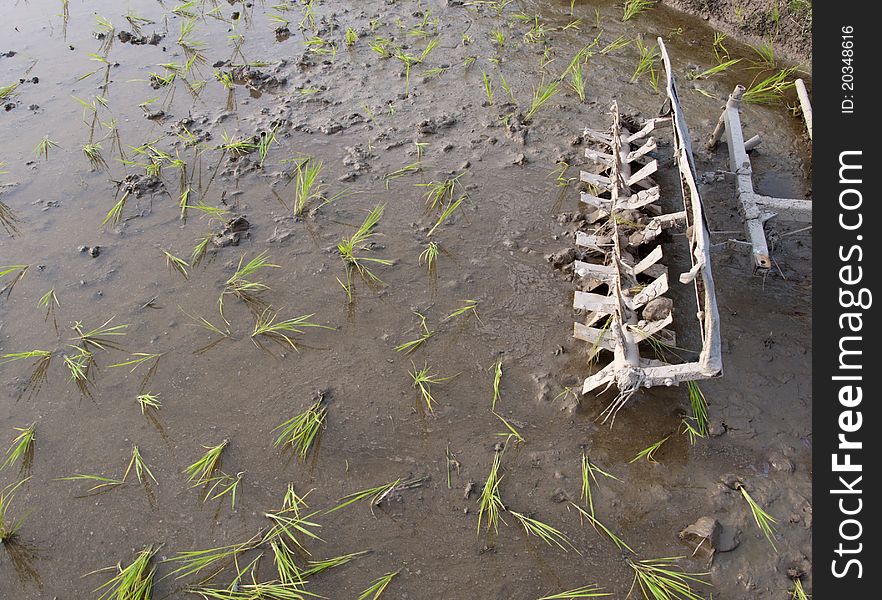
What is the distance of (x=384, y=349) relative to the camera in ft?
12.3

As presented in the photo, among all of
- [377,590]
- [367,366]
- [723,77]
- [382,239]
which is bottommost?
[377,590]

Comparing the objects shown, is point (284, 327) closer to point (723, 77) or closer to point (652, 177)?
point (652, 177)

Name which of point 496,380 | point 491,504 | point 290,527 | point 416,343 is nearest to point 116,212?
point 416,343

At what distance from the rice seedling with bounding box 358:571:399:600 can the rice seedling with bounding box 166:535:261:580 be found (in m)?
0.64

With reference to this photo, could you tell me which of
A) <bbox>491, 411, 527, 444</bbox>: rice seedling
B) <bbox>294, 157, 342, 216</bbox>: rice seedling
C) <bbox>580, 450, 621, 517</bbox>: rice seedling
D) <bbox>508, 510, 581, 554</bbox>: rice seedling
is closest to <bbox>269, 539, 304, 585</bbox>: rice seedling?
<bbox>508, 510, 581, 554</bbox>: rice seedling

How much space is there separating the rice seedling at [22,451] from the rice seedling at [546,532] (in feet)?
9.37

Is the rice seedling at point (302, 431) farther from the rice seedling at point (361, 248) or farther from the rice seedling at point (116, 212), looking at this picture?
the rice seedling at point (116, 212)

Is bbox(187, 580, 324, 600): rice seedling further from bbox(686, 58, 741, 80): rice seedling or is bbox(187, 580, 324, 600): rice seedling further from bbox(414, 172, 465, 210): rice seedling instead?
bbox(686, 58, 741, 80): rice seedling

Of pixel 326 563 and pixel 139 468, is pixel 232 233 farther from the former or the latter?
pixel 326 563

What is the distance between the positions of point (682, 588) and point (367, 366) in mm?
2133

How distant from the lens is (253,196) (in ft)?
16.0

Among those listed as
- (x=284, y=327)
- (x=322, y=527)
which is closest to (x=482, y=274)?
(x=284, y=327)

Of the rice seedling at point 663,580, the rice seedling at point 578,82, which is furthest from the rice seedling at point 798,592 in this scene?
the rice seedling at point 578,82

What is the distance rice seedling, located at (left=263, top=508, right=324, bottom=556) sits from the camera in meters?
2.89
